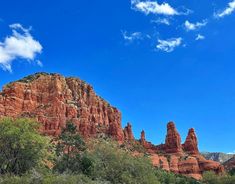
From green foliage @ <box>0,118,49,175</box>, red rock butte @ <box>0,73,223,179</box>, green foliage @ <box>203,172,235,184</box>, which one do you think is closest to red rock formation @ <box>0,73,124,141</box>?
red rock butte @ <box>0,73,223,179</box>

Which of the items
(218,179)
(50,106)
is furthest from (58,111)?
(218,179)

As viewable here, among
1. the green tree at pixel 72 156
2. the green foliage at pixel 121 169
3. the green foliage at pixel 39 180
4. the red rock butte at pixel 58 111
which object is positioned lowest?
the green foliage at pixel 39 180

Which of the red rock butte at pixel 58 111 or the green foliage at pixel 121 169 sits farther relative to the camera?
the red rock butte at pixel 58 111

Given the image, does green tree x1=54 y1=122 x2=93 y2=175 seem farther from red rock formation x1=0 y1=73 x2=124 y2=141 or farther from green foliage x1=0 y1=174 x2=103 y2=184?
red rock formation x1=0 y1=73 x2=124 y2=141

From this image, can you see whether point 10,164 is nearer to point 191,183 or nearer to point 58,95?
point 191,183

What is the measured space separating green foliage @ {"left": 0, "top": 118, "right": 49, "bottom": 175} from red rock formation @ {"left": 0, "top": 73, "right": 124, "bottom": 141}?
9756 centimetres

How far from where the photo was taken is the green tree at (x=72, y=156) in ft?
236

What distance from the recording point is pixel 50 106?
18088 cm

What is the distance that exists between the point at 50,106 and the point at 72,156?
101072 millimetres

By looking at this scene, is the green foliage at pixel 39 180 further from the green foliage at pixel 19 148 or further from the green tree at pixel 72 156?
the green tree at pixel 72 156

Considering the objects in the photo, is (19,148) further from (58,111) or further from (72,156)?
(58,111)

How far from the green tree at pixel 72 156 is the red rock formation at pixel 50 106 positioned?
76166mm

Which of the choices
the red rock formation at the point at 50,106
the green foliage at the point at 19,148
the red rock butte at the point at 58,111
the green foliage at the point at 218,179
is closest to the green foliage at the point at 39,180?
the green foliage at the point at 19,148

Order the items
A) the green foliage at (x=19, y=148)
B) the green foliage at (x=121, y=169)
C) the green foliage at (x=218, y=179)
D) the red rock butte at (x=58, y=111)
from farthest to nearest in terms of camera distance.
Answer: the red rock butte at (x=58, y=111) < the green foliage at (x=218, y=179) < the green foliage at (x=19, y=148) < the green foliage at (x=121, y=169)
